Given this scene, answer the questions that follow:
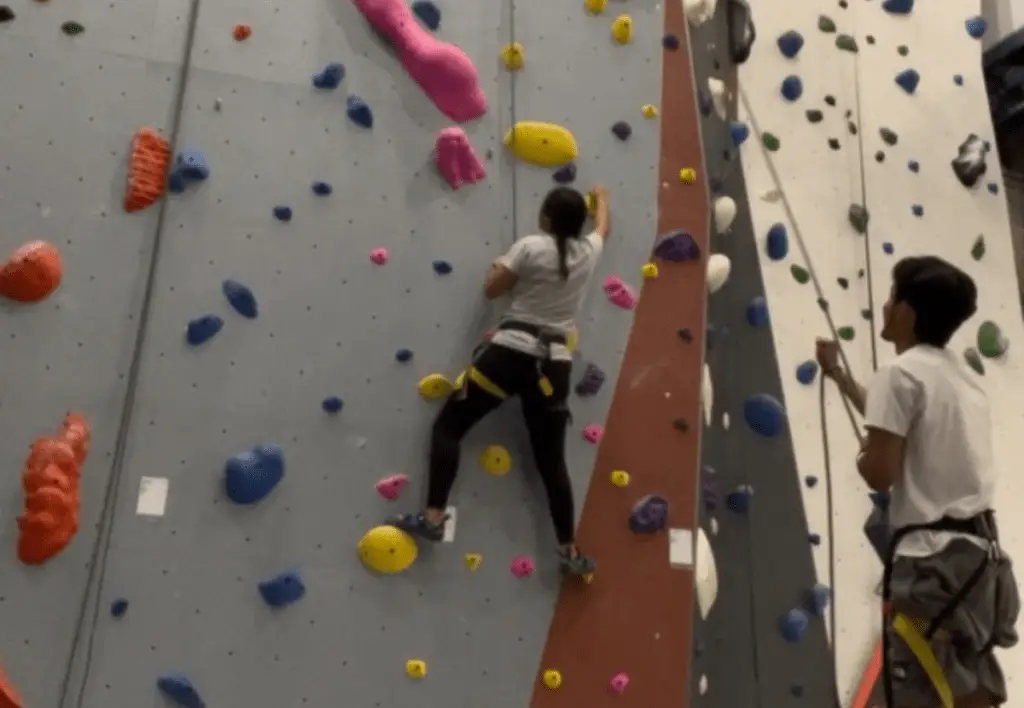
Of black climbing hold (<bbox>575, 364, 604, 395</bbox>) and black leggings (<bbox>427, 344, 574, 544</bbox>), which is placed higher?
black climbing hold (<bbox>575, 364, 604, 395</bbox>)

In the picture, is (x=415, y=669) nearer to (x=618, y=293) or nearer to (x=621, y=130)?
(x=618, y=293)

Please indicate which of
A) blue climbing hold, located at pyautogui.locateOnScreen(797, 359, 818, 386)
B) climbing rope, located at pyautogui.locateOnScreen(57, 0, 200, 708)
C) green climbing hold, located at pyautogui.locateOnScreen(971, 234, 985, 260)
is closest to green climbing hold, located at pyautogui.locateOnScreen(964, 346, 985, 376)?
green climbing hold, located at pyautogui.locateOnScreen(971, 234, 985, 260)

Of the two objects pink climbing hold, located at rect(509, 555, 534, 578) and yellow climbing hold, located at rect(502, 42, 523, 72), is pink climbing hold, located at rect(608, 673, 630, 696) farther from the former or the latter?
yellow climbing hold, located at rect(502, 42, 523, 72)

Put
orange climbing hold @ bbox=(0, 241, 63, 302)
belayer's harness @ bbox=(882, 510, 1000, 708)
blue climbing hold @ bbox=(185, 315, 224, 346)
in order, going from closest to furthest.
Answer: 1. belayer's harness @ bbox=(882, 510, 1000, 708)
2. orange climbing hold @ bbox=(0, 241, 63, 302)
3. blue climbing hold @ bbox=(185, 315, 224, 346)

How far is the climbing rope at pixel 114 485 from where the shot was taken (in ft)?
6.25

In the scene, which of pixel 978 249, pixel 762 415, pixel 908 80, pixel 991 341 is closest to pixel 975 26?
pixel 908 80

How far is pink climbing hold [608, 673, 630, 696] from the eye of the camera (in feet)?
A: 7.23

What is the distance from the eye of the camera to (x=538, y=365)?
2.17 m

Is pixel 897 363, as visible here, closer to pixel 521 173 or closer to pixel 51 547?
pixel 521 173

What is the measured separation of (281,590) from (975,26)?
2837mm

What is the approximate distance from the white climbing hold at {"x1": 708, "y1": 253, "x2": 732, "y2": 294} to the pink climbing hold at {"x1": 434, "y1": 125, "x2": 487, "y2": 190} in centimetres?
65

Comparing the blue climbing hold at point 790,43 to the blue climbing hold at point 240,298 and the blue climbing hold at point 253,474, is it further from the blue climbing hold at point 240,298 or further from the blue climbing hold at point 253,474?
the blue climbing hold at point 253,474

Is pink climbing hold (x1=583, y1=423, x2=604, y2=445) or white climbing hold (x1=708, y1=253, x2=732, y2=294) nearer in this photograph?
pink climbing hold (x1=583, y1=423, x2=604, y2=445)

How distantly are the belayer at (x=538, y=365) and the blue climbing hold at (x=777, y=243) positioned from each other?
735 millimetres
